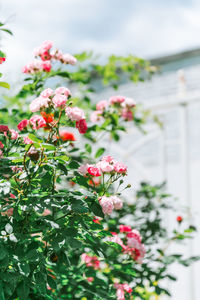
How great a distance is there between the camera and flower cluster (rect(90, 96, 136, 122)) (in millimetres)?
1867

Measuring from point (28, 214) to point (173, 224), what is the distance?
276 centimetres

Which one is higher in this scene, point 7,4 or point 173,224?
point 7,4

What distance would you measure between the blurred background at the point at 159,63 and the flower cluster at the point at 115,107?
470 millimetres

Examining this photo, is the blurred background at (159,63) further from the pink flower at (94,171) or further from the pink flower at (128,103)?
the pink flower at (94,171)

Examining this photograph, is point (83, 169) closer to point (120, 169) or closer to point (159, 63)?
point (120, 169)

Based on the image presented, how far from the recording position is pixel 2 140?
1271 millimetres

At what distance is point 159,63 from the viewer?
454 centimetres

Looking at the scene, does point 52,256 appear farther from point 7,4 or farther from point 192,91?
point 192,91

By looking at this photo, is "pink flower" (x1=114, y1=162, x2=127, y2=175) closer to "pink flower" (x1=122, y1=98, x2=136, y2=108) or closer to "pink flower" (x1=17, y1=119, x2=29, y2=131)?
"pink flower" (x1=17, y1=119, x2=29, y2=131)

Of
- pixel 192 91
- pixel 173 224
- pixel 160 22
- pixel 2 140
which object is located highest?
pixel 160 22

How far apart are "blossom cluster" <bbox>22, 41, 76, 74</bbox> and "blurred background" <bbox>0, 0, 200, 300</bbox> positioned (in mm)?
354

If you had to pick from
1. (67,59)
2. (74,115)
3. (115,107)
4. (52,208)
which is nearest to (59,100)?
(74,115)

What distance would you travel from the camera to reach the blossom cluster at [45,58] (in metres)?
1.59

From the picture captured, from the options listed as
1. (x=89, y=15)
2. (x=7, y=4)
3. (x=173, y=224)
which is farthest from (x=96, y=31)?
(x=173, y=224)
